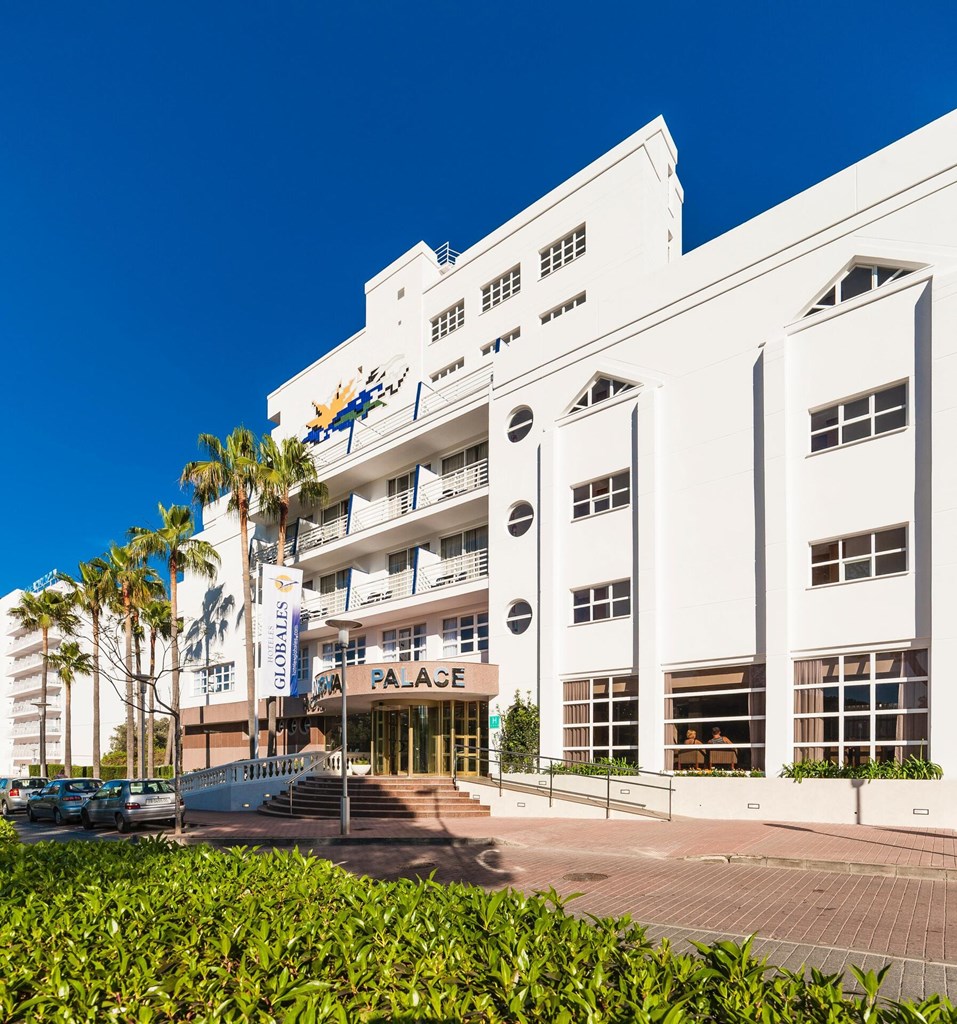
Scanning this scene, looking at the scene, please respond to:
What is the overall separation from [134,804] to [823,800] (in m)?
17.8

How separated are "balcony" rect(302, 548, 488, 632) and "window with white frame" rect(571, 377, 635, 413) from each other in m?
6.47

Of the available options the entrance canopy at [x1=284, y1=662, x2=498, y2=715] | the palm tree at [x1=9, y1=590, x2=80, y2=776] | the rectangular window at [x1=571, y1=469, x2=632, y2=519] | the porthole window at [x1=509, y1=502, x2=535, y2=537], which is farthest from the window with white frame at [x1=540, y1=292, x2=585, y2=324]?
the palm tree at [x1=9, y1=590, x2=80, y2=776]

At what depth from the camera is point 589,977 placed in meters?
4.14

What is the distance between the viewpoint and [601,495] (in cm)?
2477

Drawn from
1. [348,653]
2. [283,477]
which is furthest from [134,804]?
[283,477]

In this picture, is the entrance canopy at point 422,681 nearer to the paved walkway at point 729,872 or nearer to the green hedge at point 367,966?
the paved walkway at point 729,872

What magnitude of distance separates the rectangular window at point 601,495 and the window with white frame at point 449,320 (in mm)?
13719

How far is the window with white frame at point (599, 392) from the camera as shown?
2483 cm

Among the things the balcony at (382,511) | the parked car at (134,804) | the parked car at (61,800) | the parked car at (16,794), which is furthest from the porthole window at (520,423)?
the parked car at (16,794)

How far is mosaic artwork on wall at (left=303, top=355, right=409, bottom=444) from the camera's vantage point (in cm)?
3838

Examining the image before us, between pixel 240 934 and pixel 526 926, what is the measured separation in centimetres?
170

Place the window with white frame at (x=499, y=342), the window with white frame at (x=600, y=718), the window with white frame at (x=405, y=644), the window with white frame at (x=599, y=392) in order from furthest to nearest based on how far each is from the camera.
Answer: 1. the window with white frame at (x=499, y=342)
2. the window with white frame at (x=405, y=644)
3. the window with white frame at (x=599, y=392)
4. the window with white frame at (x=600, y=718)

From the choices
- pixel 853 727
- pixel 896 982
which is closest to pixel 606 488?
pixel 853 727

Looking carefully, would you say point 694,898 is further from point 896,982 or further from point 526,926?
point 526,926
